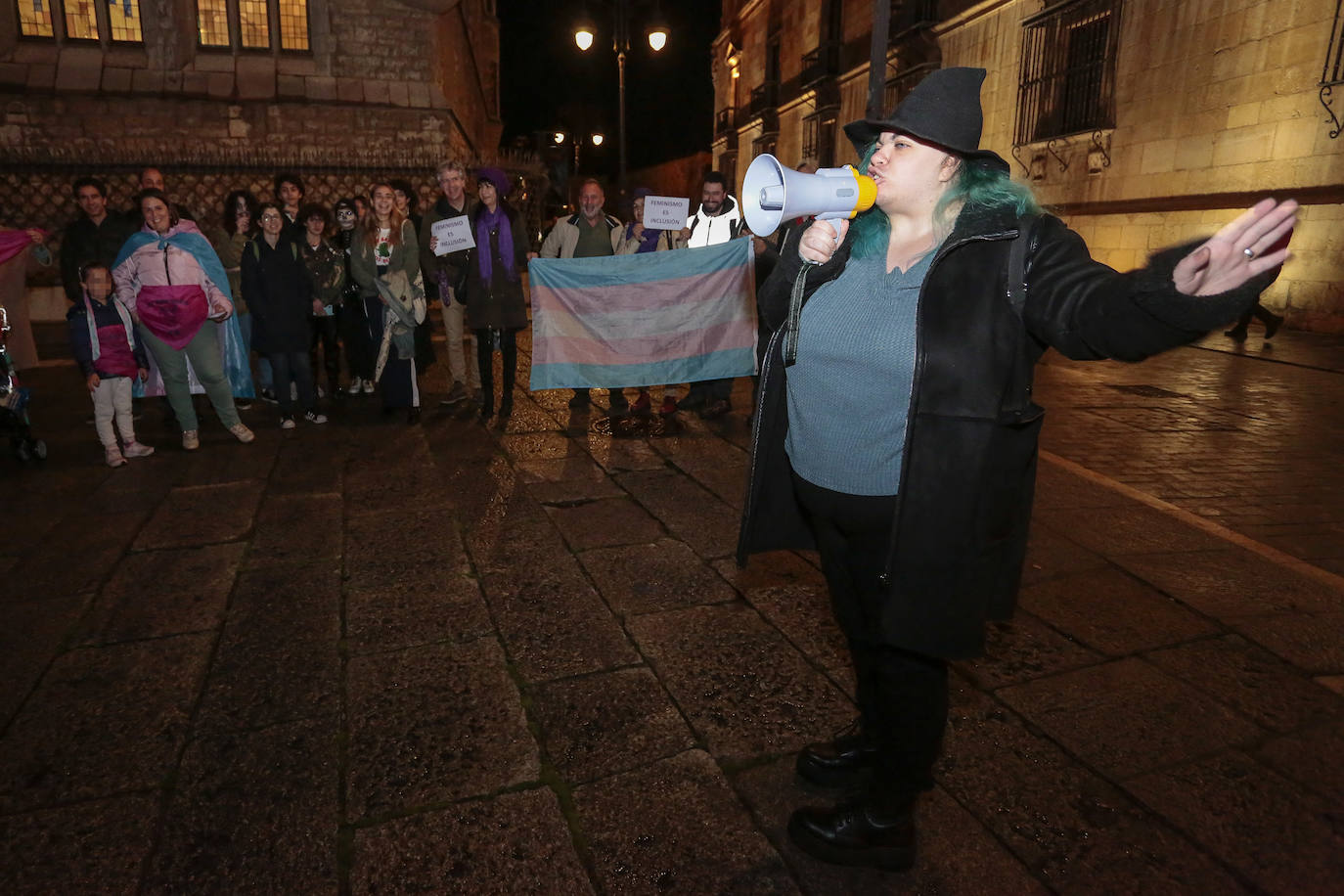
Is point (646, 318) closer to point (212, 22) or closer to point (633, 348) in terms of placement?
point (633, 348)

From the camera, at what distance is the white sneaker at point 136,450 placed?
5906mm

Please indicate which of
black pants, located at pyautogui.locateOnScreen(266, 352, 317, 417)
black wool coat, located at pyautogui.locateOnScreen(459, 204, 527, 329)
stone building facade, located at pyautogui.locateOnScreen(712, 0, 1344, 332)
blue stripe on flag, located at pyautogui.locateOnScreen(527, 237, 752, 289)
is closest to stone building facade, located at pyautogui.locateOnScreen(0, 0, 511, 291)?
black pants, located at pyautogui.locateOnScreen(266, 352, 317, 417)

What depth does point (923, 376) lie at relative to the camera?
1.71m

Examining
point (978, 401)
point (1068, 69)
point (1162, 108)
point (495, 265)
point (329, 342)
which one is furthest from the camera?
point (1068, 69)

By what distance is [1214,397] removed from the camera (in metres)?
8.29

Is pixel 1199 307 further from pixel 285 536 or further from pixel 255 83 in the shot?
pixel 255 83

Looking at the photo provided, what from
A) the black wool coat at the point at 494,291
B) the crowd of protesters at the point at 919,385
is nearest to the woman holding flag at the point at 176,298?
the black wool coat at the point at 494,291

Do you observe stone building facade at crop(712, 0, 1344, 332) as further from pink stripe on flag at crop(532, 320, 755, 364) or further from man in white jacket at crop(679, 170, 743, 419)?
pink stripe on flag at crop(532, 320, 755, 364)

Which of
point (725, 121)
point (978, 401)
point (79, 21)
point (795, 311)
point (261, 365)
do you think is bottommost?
point (261, 365)

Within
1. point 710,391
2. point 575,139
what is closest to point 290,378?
point 710,391

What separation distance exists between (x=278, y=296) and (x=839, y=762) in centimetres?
603

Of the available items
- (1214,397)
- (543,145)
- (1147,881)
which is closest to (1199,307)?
(1147,881)

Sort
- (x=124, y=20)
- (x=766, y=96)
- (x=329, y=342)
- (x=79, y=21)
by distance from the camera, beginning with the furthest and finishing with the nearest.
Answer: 1. (x=766, y=96)
2. (x=124, y=20)
3. (x=79, y=21)
4. (x=329, y=342)

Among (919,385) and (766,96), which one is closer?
(919,385)
